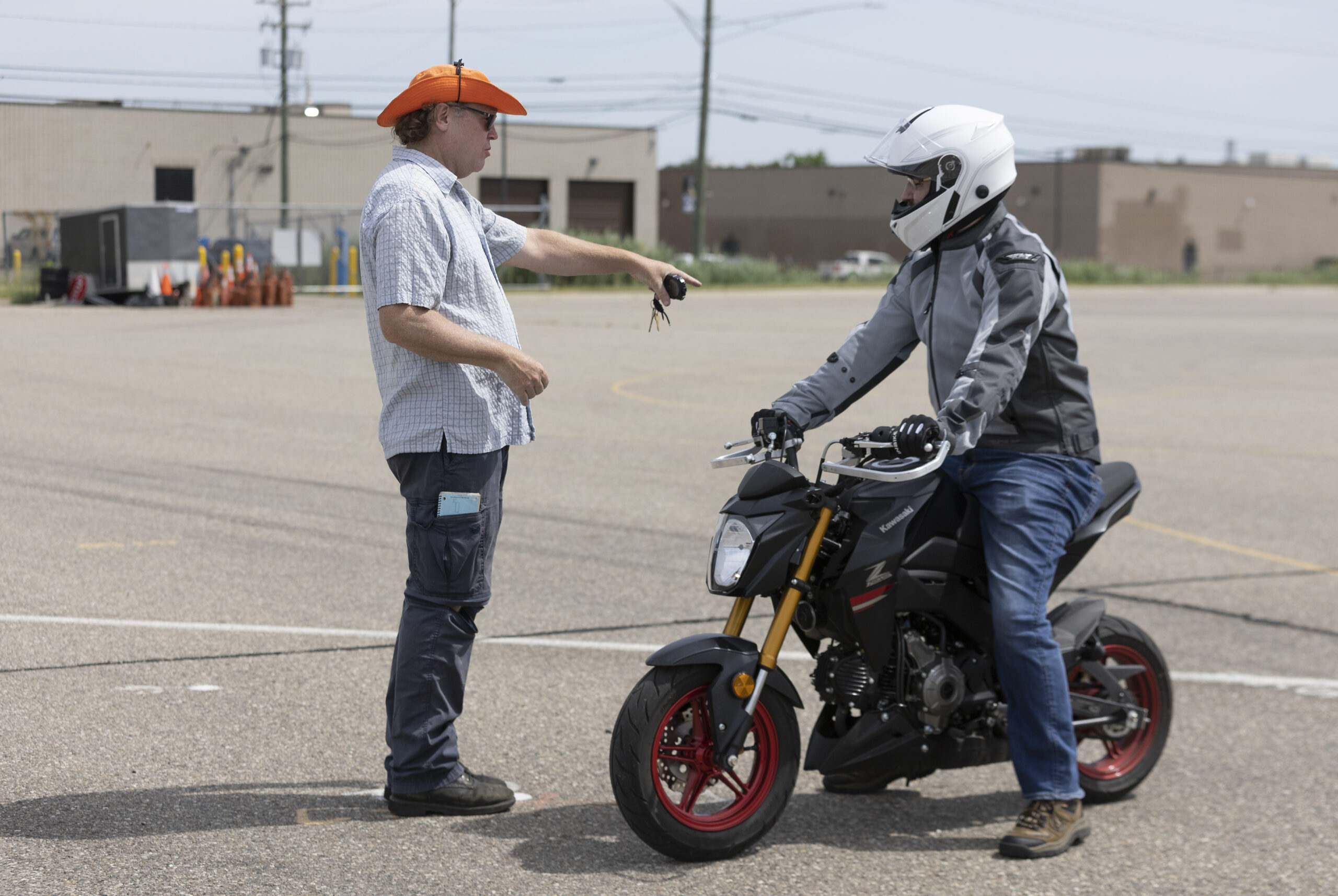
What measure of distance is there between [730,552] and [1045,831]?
1242mm

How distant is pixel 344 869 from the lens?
3836 mm

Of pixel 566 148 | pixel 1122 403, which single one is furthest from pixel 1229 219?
pixel 1122 403

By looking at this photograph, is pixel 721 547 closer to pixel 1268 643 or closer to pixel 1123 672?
pixel 1123 672

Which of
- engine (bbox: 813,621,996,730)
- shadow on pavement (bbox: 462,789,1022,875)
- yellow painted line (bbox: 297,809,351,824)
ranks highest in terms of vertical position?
engine (bbox: 813,621,996,730)

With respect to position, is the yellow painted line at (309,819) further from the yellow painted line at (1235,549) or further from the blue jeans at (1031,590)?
the yellow painted line at (1235,549)

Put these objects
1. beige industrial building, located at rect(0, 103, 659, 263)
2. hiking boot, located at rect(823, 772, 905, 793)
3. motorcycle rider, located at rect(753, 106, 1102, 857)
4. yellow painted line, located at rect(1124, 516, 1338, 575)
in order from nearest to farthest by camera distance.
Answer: motorcycle rider, located at rect(753, 106, 1102, 857) < hiking boot, located at rect(823, 772, 905, 793) < yellow painted line, located at rect(1124, 516, 1338, 575) < beige industrial building, located at rect(0, 103, 659, 263)

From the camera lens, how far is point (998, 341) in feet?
13.1

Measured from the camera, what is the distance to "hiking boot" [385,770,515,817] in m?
4.24

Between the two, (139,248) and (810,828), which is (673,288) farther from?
(139,248)

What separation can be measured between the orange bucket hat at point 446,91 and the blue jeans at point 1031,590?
1.70m

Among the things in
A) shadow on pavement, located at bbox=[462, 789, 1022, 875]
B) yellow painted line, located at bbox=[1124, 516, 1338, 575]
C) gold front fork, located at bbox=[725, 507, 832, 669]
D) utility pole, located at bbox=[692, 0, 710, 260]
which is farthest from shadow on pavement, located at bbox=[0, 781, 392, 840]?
utility pole, located at bbox=[692, 0, 710, 260]

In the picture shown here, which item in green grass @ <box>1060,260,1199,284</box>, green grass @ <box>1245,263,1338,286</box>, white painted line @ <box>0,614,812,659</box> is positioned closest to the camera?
white painted line @ <box>0,614,812,659</box>

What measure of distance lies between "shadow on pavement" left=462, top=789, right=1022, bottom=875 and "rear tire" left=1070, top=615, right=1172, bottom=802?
0.28m

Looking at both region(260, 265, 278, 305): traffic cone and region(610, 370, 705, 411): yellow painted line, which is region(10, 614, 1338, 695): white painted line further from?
region(260, 265, 278, 305): traffic cone
